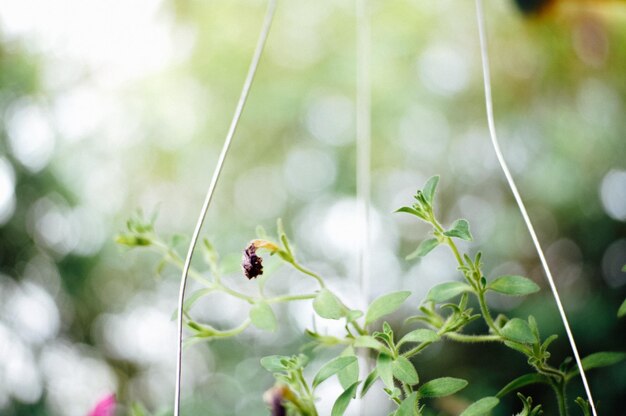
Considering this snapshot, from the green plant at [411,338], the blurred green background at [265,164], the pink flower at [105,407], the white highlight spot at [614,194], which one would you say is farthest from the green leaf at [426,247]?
the white highlight spot at [614,194]

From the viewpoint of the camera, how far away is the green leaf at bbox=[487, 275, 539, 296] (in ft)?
1.13

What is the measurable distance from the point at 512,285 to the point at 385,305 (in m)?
0.07

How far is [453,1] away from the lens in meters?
1.47

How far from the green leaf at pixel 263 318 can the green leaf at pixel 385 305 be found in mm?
58

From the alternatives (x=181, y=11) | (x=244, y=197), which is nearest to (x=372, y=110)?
(x=244, y=197)

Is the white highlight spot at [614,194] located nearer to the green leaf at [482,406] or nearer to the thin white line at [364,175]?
the thin white line at [364,175]

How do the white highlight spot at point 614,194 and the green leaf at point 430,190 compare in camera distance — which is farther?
the white highlight spot at point 614,194

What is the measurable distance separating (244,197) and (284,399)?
1330 millimetres

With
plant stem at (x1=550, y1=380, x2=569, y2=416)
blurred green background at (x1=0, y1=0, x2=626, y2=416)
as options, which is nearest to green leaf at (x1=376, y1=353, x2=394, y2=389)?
plant stem at (x1=550, y1=380, x2=569, y2=416)

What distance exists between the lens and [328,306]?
355mm

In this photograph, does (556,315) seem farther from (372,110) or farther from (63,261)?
(63,261)

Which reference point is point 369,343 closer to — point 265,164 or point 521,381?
point 521,381

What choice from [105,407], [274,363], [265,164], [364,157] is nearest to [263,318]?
[274,363]

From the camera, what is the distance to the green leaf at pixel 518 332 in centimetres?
33
